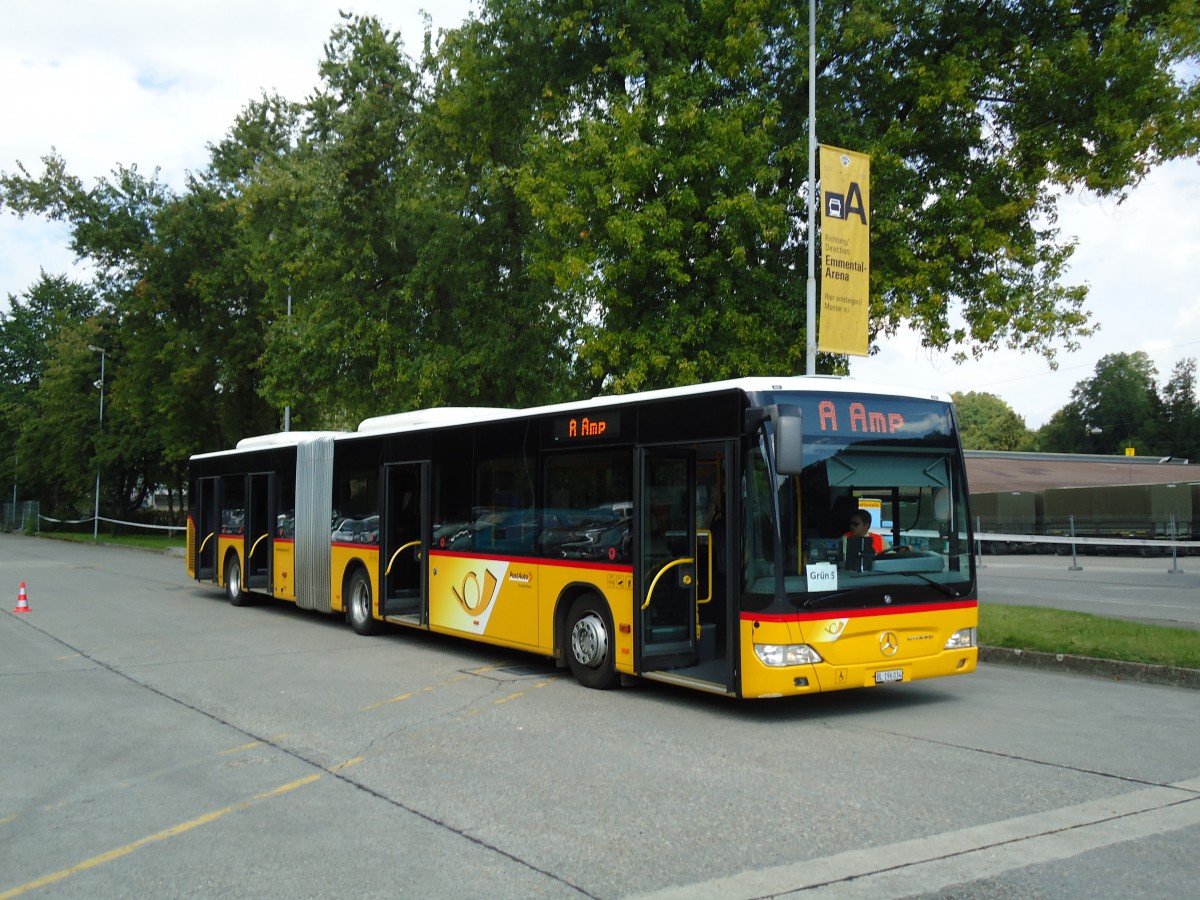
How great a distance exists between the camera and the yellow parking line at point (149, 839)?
5137 millimetres

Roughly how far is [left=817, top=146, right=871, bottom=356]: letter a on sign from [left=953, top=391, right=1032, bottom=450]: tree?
88.8 meters

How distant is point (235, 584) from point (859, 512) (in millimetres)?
14295

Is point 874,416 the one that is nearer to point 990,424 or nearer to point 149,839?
point 149,839

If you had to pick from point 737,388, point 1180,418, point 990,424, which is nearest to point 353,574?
point 737,388

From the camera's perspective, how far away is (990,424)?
12688 cm

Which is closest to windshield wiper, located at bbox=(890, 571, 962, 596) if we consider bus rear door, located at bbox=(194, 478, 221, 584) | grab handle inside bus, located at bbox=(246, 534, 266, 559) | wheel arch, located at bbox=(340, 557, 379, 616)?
wheel arch, located at bbox=(340, 557, 379, 616)

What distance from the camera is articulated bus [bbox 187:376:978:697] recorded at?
8.91m

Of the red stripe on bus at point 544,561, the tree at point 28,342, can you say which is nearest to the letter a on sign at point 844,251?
the red stripe on bus at point 544,561

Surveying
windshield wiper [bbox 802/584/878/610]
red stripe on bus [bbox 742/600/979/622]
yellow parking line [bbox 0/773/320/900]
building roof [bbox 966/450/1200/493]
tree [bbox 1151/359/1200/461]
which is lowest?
yellow parking line [bbox 0/773/320/900]

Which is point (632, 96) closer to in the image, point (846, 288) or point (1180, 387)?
point (846, 288)

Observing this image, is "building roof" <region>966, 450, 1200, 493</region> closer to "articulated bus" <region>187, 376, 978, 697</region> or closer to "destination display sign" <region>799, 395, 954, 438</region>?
"articulated bus" <region>187, 376, 978, 697</region>

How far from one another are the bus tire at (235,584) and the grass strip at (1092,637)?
13061 mm

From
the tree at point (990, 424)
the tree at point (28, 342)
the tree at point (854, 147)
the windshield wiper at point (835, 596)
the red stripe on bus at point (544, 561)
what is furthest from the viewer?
the tree at point (990, 424)

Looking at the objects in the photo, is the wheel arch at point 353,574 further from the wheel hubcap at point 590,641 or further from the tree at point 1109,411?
the tree at point 1109,411
